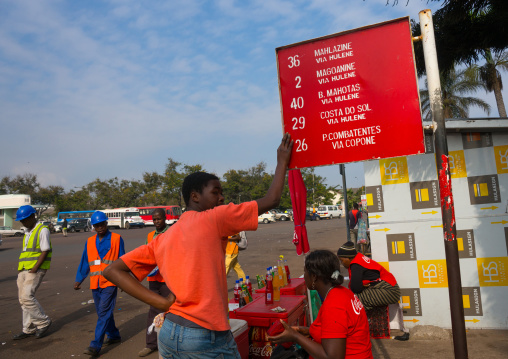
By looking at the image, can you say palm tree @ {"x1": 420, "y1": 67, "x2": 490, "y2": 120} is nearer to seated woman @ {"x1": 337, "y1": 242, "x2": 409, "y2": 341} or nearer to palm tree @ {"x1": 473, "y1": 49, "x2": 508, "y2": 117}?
palm tree @ {"x1": 473, "y1": 49, "x2": 508, "y2": 117}

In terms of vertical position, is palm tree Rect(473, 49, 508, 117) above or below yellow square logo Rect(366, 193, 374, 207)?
above

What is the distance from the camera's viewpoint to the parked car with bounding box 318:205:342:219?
46.1 metres

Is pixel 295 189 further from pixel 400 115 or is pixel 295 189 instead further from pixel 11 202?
pixel 11 202

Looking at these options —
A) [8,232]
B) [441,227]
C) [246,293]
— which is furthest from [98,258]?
[8,232]

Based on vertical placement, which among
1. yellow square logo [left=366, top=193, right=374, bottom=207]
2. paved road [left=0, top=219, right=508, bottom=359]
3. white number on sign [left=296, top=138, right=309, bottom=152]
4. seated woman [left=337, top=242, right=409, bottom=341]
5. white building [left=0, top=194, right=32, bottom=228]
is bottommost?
paved road [left=0, top=219, right=508, bottom=359]

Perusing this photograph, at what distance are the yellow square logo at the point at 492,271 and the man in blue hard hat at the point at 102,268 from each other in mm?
5280

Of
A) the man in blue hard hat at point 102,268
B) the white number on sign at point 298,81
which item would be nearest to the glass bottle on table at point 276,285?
the man in blue hard hat at point 102,268

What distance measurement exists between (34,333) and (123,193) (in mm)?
62550

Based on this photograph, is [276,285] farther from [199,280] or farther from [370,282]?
[199,280]

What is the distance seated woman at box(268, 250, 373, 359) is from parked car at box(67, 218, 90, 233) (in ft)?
157

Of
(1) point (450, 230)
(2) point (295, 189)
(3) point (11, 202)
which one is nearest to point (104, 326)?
(2) point (295, 189)

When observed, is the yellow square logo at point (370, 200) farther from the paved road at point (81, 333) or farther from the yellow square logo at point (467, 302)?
the paved road at point (81, 333)

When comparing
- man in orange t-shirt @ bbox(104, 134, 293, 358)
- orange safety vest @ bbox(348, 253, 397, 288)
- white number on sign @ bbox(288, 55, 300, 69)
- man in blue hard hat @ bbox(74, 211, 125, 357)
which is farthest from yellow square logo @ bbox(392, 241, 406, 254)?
man in orange t-shirt @ bbox(104, 134, 293, 358)

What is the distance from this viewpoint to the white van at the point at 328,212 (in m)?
46.1
